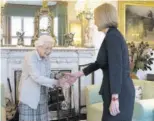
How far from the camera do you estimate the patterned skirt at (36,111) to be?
2527mm

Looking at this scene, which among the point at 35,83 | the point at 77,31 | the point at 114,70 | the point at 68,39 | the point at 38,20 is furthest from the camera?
the point at 77,31

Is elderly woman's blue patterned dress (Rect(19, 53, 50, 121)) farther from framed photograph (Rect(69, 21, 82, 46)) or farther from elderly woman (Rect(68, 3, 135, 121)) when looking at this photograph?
framed photograph (Rect(69, 21, 82, 46))

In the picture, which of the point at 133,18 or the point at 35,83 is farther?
the point at 133,18

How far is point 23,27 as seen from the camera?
14.0ft

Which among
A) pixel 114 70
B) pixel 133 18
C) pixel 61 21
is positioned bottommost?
pixel 114 70

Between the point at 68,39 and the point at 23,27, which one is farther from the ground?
the point at 23,27

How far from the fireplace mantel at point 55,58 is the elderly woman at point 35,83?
1619 mm

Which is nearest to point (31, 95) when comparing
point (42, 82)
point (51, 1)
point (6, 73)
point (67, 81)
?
point (42, 82)

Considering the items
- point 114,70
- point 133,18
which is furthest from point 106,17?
point 133,18

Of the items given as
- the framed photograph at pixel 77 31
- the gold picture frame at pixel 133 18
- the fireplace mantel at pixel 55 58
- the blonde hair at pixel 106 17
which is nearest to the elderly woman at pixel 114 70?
the blonde hair at pixel 106 17

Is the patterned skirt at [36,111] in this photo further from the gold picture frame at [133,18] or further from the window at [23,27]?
the gold picture frame at [133,18]

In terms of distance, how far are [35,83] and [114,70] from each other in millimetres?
975

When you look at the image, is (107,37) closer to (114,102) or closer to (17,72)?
(114,102)

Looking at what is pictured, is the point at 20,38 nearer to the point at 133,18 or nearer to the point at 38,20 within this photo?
the point at 38,20
